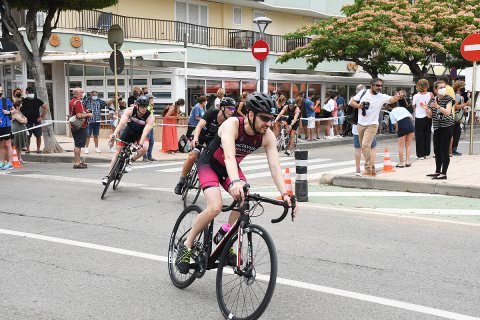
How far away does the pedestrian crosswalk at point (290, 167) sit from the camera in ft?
46.3

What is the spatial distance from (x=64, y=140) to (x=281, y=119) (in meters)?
8.79

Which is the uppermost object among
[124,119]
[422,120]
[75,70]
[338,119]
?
[75,70]

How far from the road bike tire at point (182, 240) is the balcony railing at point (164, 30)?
67.1ft

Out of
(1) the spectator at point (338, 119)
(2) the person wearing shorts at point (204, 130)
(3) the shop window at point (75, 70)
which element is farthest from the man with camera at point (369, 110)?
(3) the shop window at point (75, 70)

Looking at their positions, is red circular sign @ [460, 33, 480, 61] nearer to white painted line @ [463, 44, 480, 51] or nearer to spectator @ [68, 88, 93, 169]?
white painted line @ [463, 44, 480, 51]

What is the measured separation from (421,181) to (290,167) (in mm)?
5106

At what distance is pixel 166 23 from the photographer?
93.7ft

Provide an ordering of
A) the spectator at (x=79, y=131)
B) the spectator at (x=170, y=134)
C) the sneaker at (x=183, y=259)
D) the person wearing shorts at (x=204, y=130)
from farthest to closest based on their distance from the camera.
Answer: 1. the spectator at (x=170, y=134)
2. the spectator at (x=79, y=131)
3. the person wearing shorts at (x=204, y=130)
4. the sneaker at (x=183, y=259)

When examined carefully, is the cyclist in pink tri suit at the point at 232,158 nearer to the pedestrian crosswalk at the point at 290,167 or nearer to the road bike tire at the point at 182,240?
the road bike tire at the point at 182,240

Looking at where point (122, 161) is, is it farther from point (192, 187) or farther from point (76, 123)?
point (76, 123)

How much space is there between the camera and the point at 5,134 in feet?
48.3

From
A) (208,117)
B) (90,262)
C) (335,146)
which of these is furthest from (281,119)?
(90,262)

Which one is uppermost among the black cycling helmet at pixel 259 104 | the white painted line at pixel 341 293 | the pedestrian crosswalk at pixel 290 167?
the black cycling helmet at pixel 259 104

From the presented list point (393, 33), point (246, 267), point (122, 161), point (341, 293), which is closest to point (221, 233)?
point (246, 267)
